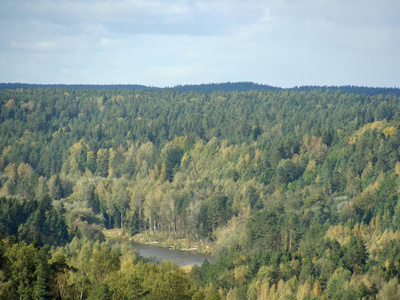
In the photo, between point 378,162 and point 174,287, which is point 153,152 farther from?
point 174,287

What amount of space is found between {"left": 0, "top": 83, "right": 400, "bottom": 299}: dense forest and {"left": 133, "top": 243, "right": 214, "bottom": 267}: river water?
3495mm

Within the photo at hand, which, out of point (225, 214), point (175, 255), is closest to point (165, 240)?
point (225, 214)

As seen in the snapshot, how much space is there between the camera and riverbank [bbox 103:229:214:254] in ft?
404

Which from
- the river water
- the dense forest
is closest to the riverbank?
the dense forest

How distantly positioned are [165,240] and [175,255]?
1455 centimetres

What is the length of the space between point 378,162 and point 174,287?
90559mm

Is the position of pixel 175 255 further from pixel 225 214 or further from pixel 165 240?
pixel 225 214

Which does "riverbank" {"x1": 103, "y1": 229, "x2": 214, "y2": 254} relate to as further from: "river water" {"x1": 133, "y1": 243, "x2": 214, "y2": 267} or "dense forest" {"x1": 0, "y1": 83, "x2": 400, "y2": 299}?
"river water" {"x1": 133, "y1": 243, "x2": 214, "y2": 267}

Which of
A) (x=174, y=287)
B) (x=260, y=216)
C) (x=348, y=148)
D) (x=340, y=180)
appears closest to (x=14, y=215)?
(x=260, y=216)

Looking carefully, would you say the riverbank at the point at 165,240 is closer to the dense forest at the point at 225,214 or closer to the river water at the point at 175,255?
the dense forest at the point at 225,214

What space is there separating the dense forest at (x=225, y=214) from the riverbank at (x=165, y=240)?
1.90 feet

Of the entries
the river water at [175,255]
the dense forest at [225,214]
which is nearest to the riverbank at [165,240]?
the dense forest at [225,214]

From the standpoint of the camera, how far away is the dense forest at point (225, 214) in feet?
201

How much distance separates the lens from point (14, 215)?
10356 cm
